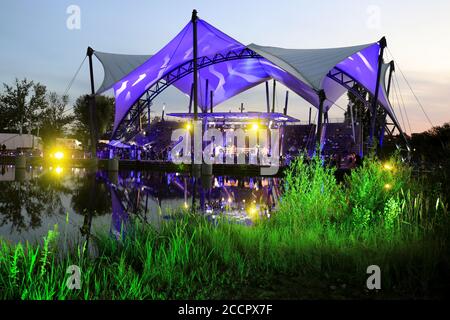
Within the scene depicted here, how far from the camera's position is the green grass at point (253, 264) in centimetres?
298

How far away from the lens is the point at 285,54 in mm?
18594

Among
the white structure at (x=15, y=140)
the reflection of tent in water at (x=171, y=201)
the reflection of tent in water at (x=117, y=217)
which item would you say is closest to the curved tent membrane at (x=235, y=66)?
the reflection of tent in water at (x=171, y=201)

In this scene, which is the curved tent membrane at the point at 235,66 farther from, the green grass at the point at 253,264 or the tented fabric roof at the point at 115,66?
the green grass at the point at 253,264

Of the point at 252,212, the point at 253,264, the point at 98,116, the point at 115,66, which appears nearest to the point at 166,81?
the point at 115,66

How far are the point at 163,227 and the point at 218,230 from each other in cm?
67

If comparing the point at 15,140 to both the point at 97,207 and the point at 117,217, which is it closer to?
the point at 97,207

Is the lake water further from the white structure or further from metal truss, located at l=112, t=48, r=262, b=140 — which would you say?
the white structure

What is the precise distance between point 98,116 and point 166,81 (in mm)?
24912

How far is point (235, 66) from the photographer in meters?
27.8

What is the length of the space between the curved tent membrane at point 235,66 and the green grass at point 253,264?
11848mm

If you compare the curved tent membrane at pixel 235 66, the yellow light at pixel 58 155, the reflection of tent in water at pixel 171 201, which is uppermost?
the curved tent membrane at pixel 235 66

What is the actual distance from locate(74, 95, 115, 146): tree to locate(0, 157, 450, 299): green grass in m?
43.6

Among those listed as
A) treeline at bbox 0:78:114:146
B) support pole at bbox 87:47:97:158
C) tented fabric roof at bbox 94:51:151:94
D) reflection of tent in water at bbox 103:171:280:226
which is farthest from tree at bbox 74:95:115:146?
reflection of tent in water at bbox 103:171:280:226
